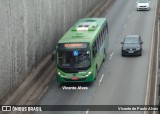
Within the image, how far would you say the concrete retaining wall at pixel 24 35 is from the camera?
23.5 metres

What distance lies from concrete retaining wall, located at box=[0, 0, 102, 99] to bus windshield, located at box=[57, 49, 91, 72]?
2.36m

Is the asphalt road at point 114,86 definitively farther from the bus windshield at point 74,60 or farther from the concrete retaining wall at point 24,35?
the concrete retaining wall at point 24,35

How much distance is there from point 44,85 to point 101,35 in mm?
6593

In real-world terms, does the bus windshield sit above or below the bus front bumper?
above

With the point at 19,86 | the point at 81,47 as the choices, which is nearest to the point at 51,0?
the point at 81,47

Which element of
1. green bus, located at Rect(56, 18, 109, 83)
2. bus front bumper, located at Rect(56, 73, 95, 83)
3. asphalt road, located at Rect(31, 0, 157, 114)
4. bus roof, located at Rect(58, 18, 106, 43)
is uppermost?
bus roof, located at Rect(58, 18, 106, 43)

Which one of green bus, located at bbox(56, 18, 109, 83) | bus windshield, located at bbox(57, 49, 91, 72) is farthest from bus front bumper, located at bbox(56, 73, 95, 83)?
bus windshield, located at bbox(57, 49, 91, 72)

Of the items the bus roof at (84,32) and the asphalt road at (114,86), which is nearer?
the asphalt road at (114,86)

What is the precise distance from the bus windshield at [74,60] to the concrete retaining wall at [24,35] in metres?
2.36

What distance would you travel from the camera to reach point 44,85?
2823 centimetres

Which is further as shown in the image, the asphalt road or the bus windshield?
the bus windshield

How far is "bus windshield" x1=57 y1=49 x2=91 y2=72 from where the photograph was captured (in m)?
27.0

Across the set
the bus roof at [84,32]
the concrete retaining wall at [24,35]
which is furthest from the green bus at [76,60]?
the concrete retaining wall at [24,35]

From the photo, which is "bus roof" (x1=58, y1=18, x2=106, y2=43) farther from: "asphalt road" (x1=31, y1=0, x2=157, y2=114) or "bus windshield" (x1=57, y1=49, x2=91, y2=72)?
"asphalt road" (x1=31, y1=0, x2=157, y2=114)
